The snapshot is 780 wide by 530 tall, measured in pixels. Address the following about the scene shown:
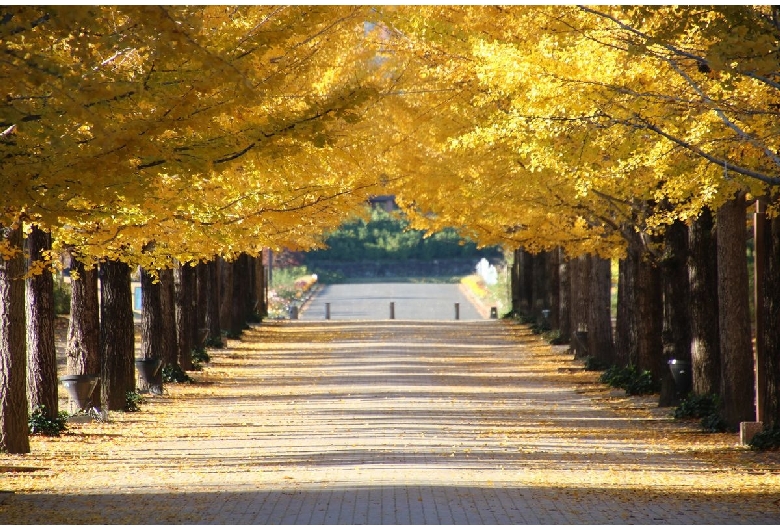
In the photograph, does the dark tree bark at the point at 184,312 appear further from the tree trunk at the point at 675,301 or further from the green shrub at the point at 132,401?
the tree trunk at the point at 675,301

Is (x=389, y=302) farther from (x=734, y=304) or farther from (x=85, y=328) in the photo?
(x=734, y=304)

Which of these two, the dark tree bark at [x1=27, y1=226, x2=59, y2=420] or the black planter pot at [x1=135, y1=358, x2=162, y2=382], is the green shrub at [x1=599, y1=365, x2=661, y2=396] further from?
the dark tree bark at [x1=27, y1=226, x2=59, y2=420]

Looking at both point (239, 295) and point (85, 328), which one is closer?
point (85, 328)

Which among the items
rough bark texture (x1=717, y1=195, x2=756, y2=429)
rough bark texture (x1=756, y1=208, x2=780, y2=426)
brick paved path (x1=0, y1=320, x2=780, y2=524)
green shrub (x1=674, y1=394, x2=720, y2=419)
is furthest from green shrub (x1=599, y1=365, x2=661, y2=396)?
rough bark texture (x1=756, y1=208, x2=780, y2=426)

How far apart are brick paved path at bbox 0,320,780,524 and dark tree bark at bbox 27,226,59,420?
3.63 feet

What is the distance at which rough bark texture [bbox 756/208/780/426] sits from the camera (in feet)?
48.3

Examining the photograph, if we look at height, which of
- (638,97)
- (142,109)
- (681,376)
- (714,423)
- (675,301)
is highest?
(638,97)

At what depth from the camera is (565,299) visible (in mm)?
33188

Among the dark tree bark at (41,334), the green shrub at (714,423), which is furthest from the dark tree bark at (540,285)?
the dark tree bark at (41,334)

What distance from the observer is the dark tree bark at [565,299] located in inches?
1300

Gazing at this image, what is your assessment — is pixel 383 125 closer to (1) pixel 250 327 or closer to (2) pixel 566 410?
(2) pixel 566 410

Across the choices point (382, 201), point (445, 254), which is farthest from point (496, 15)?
point (382, 201)

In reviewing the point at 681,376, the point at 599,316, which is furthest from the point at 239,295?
the point at 681,376

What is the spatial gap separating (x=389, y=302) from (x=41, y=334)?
43.6m
